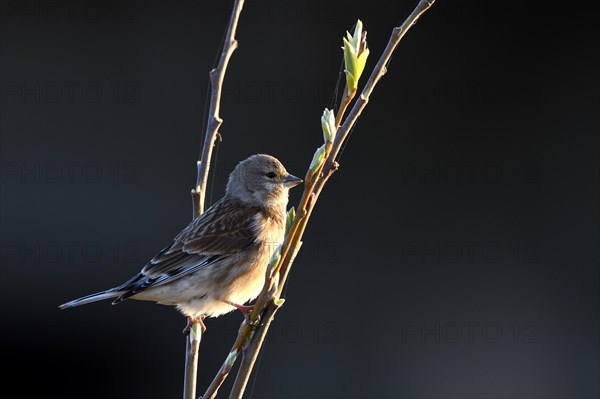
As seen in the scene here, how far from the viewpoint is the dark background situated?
5012mm

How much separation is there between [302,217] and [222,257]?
1.79 m


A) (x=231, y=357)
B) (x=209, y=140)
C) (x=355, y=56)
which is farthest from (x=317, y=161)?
(x=209, y=140)

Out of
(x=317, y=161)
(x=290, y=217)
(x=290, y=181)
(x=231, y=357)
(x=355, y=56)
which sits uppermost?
(x=355, y=56)

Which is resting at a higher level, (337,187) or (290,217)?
Answer: (290,217)

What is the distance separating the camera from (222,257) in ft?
11.0

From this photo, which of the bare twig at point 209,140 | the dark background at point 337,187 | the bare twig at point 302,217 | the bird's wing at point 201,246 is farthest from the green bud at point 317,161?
the dark background at point 337,187

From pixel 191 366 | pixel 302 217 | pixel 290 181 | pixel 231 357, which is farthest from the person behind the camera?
pixel 290 181

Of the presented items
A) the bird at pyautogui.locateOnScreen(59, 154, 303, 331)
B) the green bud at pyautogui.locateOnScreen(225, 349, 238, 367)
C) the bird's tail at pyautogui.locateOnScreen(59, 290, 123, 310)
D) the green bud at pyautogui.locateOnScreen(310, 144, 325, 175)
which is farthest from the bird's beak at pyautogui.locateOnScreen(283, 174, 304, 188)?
the green bud at pyautogui.locateOnScreen(310, 144, 325, 175)

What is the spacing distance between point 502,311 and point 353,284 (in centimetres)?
93

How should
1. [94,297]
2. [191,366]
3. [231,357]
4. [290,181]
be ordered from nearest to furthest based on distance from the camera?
[231,357] < [191,366] < [94,297] < [290,181]

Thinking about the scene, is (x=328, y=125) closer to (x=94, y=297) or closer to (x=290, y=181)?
(x=94, y=297)

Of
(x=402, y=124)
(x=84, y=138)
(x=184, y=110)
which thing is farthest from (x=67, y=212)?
(x=402, y=124)

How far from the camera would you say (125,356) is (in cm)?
492

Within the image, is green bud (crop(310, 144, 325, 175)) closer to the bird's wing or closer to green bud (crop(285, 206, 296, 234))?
green bud (crop(285, 206, 296, 234))
